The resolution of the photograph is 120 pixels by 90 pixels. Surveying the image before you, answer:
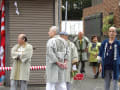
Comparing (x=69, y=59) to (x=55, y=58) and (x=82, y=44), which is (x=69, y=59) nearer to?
(x=55, y=58)

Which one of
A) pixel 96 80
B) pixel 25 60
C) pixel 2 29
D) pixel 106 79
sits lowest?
pixel 96 80

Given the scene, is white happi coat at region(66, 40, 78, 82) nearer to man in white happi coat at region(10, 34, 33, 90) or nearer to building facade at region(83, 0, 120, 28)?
man in white happi coat at region(10, 34, 33, 90)

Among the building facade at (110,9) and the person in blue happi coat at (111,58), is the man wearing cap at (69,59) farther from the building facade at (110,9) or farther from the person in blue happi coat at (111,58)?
the building facade at (110,9)

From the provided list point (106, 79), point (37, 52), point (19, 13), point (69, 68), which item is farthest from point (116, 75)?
point (19, 13)

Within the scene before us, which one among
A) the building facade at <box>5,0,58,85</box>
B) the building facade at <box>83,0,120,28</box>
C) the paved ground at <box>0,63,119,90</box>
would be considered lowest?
the paved ground at <box>0,63,119,90</box>

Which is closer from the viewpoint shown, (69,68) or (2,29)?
(69,68)

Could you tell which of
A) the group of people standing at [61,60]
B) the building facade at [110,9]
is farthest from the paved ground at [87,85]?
the building facade at [110,9]

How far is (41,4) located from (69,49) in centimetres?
248

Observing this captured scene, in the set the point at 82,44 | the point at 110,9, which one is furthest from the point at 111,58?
the point at 110,9

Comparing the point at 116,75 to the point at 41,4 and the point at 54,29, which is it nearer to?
the point at 54,29

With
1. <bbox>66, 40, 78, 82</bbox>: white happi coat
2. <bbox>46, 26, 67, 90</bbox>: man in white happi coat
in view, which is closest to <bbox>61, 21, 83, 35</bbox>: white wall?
<bbox>66, 40, 78, 82</bbox>: white happi coat

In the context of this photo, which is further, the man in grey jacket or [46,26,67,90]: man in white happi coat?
the man in grey jacket

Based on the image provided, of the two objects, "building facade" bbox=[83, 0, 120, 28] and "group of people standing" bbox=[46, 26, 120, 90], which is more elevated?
"building facade" bbox=[83, 0, 120, 28]

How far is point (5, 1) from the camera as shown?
9.20m
